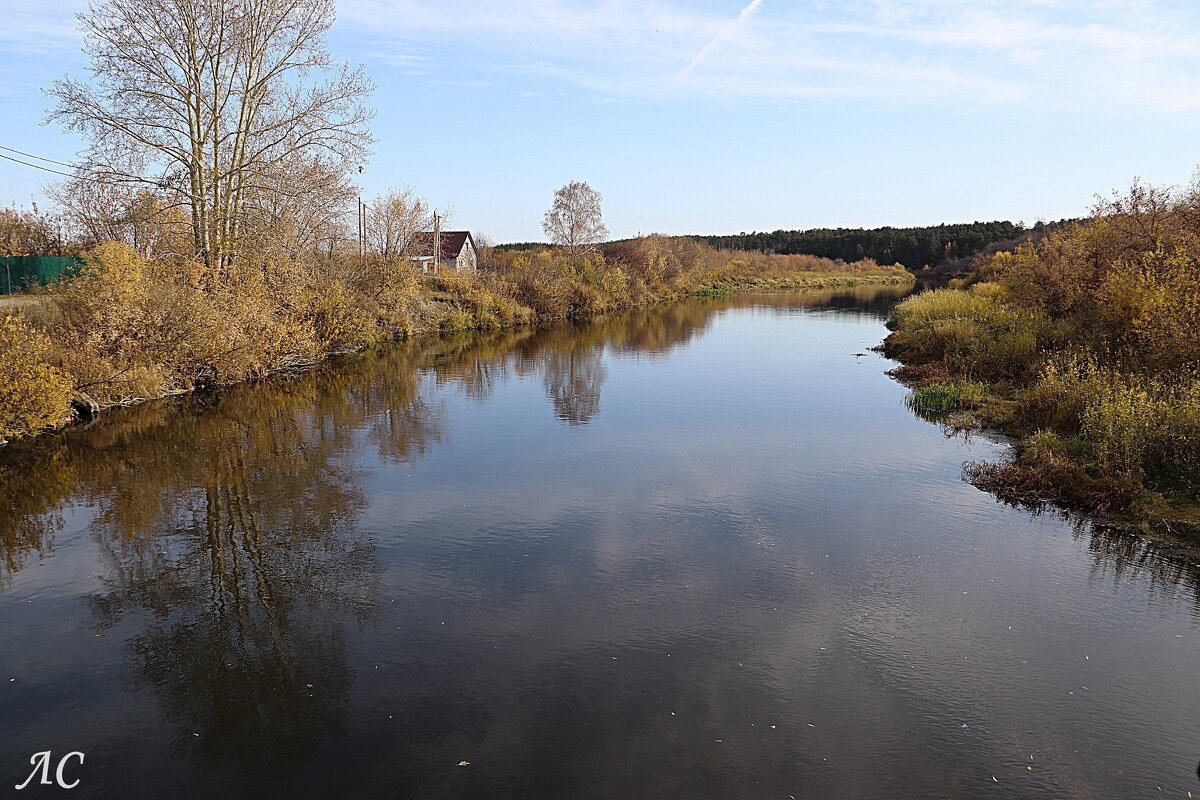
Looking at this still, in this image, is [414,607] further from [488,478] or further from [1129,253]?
[1129,253]

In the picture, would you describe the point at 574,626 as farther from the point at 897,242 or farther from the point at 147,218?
the point at 897,242

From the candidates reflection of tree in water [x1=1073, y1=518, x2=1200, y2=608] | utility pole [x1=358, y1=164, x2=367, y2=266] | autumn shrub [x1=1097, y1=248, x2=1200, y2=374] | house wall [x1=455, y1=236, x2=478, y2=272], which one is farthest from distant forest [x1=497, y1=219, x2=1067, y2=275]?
reflection of tree in water [x1=1073, y1=518, x2=1200, y2=608]

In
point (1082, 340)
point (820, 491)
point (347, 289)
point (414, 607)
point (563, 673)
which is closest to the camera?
point (563, 673)

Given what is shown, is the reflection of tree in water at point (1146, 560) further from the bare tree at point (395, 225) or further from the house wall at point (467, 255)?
the house wall at point (467, 255)

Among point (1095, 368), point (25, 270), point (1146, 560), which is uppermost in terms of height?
point (25, 270)

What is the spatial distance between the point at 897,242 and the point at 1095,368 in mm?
110776

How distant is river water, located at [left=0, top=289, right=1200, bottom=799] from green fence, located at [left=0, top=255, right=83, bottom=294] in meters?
17.2

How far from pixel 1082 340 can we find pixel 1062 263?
135 inches

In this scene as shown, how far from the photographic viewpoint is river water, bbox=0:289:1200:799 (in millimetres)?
4836

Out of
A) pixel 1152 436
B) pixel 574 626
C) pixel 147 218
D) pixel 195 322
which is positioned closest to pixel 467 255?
pixel 147 218

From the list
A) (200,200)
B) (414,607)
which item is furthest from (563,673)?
(200,200)

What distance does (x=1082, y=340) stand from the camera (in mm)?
15203

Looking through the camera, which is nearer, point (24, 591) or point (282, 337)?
point (24, 591)

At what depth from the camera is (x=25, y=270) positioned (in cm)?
2598
